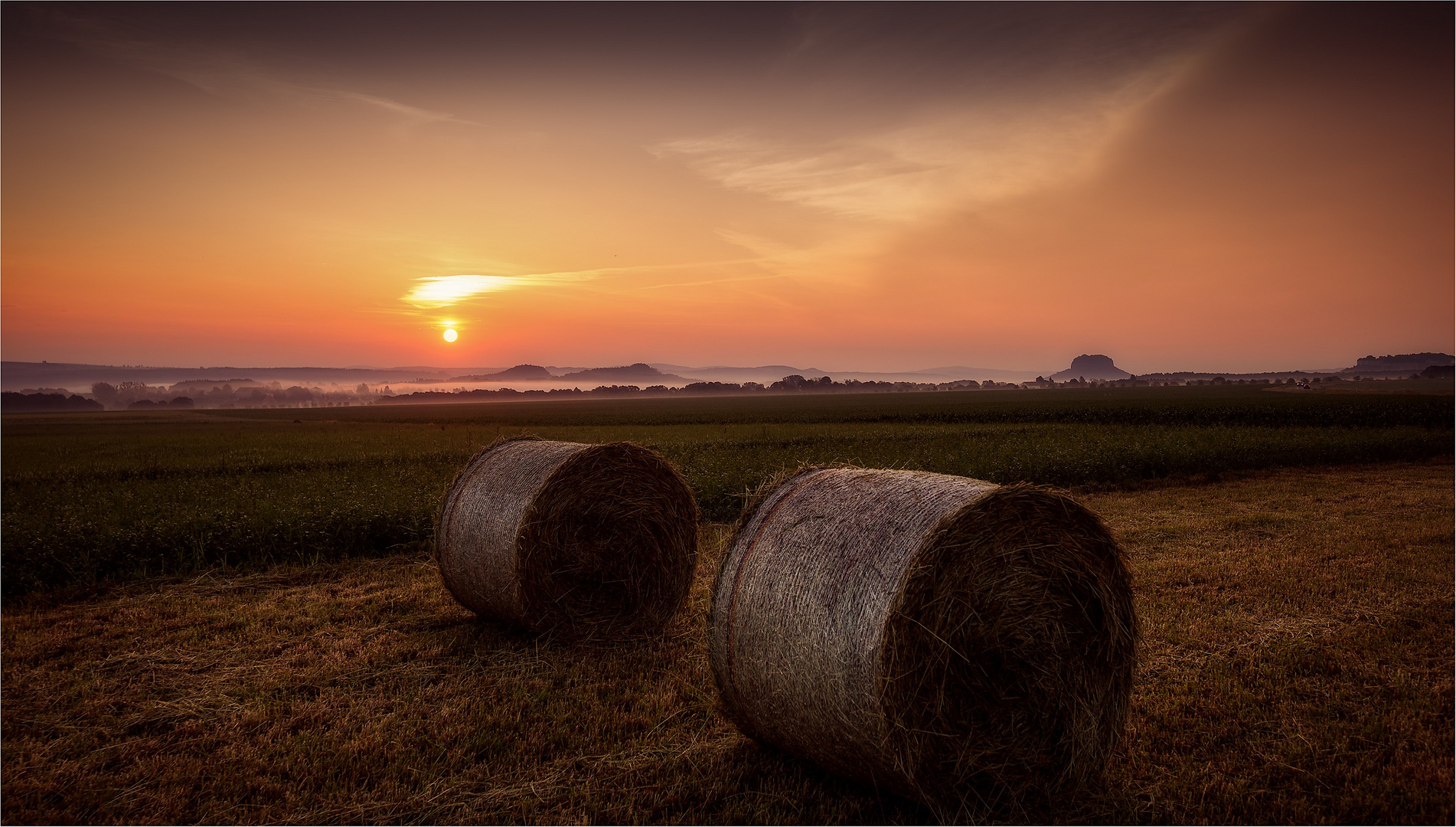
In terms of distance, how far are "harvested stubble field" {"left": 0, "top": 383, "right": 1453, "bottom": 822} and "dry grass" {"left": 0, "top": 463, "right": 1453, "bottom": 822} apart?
24 millimetres

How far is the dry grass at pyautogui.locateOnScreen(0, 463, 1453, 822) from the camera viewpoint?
4.82 metres

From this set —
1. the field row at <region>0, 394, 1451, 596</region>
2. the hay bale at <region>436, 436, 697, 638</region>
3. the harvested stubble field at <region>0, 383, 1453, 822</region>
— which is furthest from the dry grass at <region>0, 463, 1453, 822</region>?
the field row at <region>0, 394, 1451, 596</region>

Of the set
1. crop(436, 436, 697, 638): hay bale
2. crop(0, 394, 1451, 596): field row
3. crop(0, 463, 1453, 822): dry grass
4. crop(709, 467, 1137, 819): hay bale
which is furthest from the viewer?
crop(0, 394, 1451, 596): field row

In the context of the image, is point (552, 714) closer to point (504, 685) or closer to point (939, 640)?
point (504, 685)

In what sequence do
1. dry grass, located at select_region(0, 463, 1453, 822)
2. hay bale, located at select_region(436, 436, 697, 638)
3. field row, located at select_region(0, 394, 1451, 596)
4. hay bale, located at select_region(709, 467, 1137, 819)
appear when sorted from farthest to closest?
field row, located at select_region(0, 394, 1451, 596) < hay bale, located at select_region(436, 436, 697, 638) < dry grass, located at select_region(0, 463, 1453, 822) < hay bale, located at select_region(709, 467, 1137, 819)

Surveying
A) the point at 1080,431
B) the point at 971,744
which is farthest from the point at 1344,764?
the point at 1080,431

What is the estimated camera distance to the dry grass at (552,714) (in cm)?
482

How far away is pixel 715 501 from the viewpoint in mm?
14961

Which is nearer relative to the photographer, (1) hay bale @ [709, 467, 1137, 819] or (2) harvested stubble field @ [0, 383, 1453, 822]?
(1) hay bale @ [709, 467, 1137, 819]

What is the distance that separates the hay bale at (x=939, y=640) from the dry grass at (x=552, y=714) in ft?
1.20

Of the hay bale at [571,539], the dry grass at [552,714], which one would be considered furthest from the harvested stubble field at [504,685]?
the hay bale at [571,539]

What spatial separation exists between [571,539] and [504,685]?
1709mm

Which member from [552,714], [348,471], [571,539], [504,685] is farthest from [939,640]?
[348,471]

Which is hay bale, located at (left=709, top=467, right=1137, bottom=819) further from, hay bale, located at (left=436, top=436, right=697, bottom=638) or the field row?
the field row
